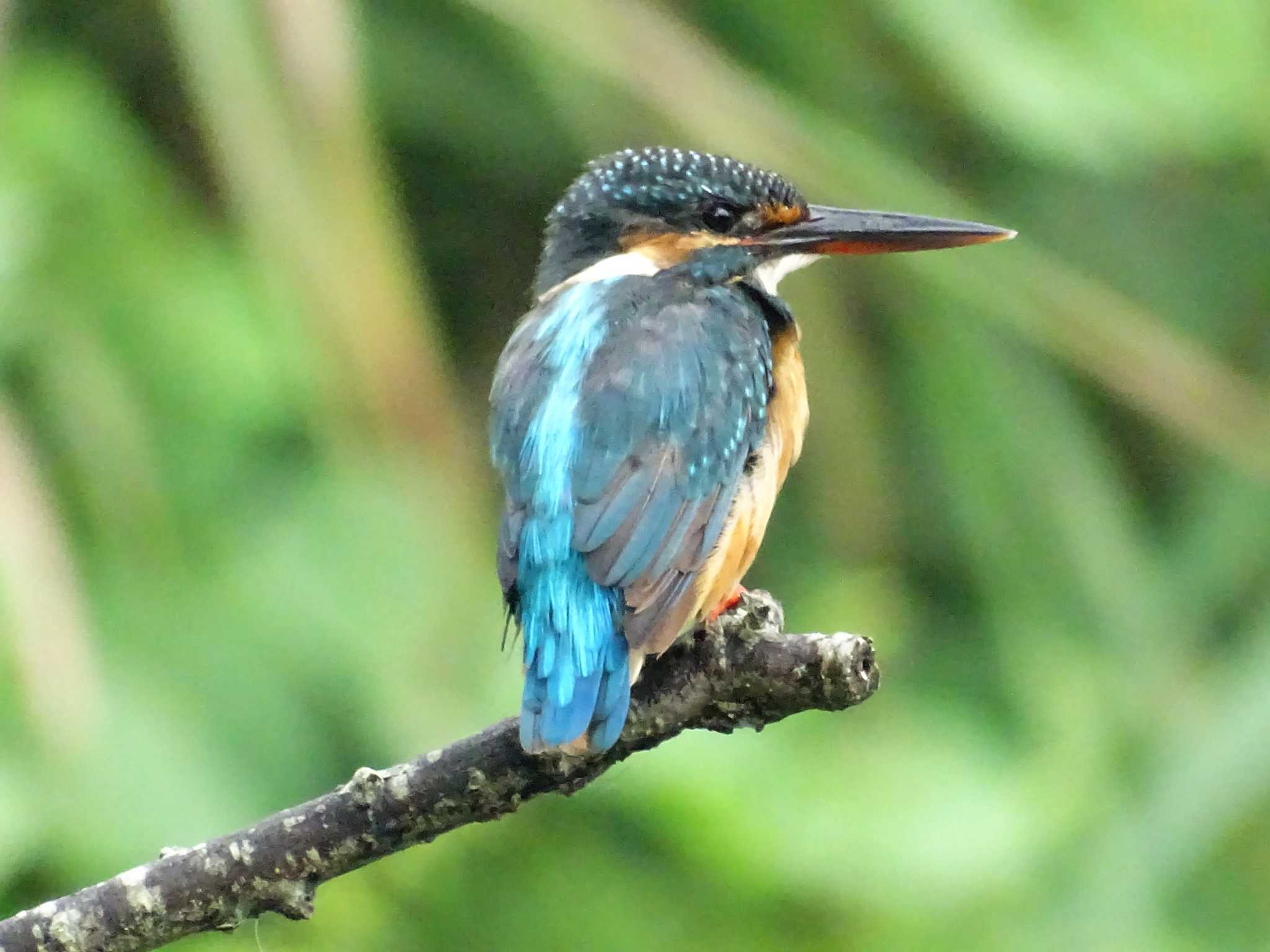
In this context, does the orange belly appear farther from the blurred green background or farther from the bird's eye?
the blurred green background

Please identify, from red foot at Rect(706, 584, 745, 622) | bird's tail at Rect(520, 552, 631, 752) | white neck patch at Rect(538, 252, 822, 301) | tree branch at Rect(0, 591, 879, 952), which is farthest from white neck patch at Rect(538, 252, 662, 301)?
tree branch at Rect(0, 591, 879, 952)

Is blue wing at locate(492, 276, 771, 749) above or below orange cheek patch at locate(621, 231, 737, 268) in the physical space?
below

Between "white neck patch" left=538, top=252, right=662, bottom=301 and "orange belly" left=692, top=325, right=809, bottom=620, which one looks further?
"white neck patch" left=538, top=252, right=662, bottom=301

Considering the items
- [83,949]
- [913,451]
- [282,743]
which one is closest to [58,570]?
[282,743]

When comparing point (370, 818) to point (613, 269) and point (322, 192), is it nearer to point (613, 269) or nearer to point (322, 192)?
point (613, 269)

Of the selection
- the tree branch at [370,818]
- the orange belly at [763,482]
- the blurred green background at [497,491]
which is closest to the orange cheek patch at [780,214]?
the orange belly at [763,482]

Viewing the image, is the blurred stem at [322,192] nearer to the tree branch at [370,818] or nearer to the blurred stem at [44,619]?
the blurred stem at [44,619]

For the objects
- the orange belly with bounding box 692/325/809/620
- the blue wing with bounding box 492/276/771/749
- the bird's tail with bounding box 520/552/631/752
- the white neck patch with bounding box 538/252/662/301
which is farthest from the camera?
A: the white neck patch with bounding box 538/252/662/301

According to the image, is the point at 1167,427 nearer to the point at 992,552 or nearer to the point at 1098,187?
the point at 992,552
